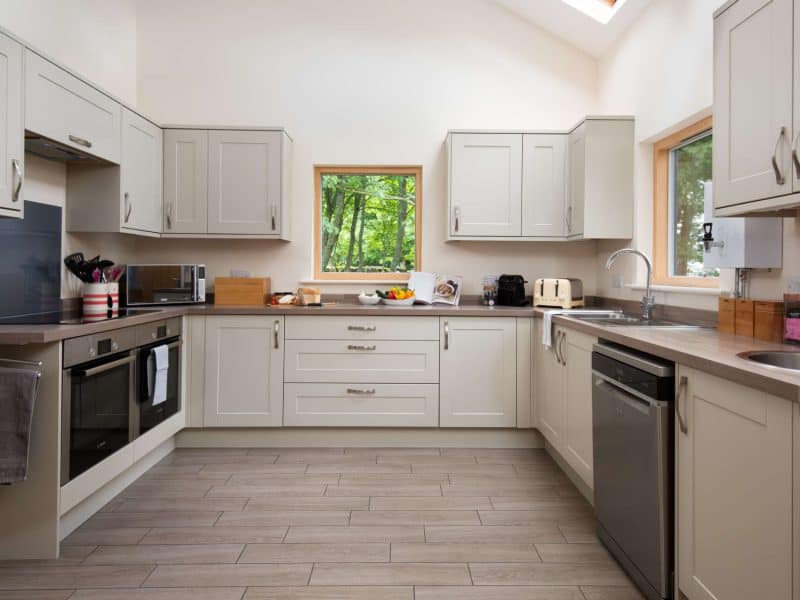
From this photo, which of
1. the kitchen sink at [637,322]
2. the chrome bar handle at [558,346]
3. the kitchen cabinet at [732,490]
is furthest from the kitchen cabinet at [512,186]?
the kitchen cabinet at [732,490]

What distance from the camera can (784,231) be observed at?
7.55 ft

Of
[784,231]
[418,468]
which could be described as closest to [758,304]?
[784,231]

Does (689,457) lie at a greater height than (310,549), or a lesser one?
greater

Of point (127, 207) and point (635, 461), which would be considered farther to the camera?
point (127, 207)

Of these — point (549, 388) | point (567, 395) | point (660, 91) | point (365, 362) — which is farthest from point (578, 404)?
point (660, 91)

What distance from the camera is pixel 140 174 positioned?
3.60 metres

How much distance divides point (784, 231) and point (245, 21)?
3.74 m

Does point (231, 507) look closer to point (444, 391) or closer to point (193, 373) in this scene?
point (193, 373)

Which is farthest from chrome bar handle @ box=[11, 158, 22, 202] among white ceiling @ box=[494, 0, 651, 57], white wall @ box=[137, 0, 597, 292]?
white ceiling @ box=[494, 0, 651, 57]

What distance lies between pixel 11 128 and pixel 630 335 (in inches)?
102

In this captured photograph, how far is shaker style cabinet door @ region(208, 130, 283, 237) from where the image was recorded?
392cm

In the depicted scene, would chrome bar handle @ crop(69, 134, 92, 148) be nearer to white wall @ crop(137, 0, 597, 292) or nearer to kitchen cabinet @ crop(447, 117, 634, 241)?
white wall @ crop(137, 0, 597, 292)

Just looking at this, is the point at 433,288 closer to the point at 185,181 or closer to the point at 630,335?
the point at 185,181

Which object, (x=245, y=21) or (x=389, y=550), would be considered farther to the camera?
(x=245, y=21)
